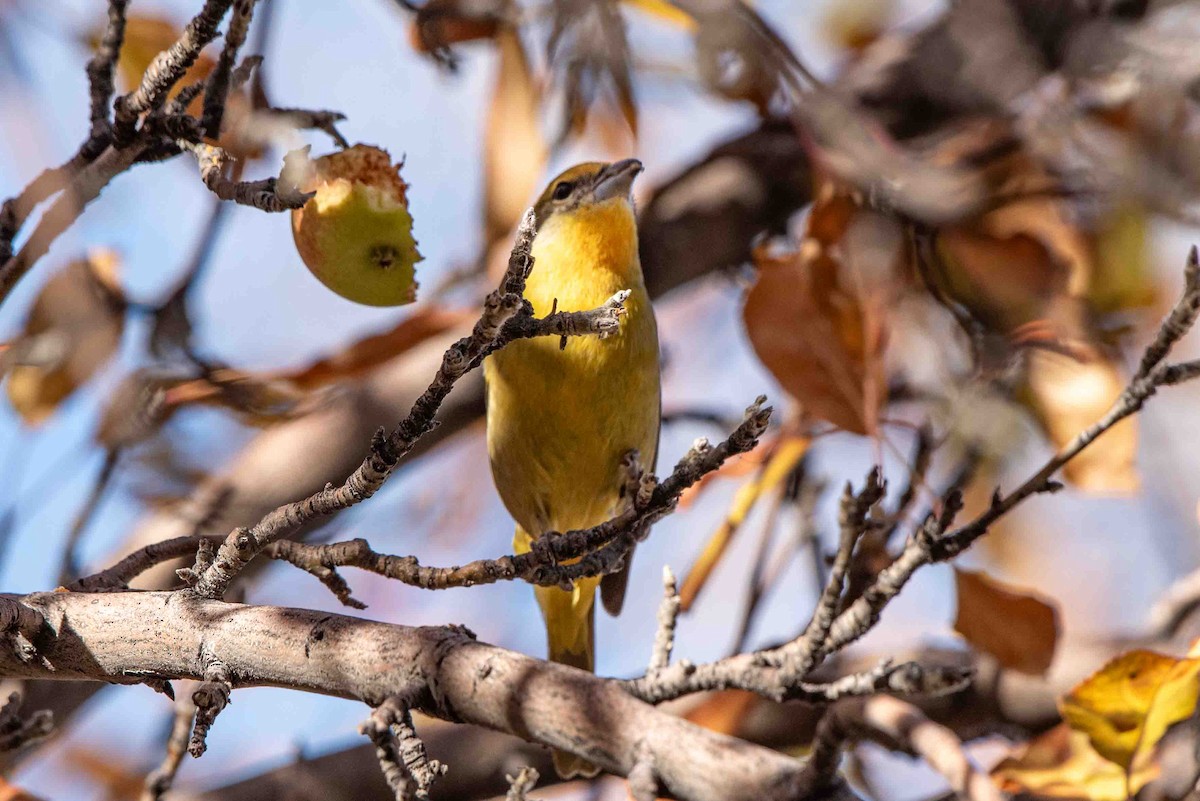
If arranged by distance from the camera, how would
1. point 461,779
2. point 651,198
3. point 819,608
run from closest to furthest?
point 819,608, point 461,779, point 651,198

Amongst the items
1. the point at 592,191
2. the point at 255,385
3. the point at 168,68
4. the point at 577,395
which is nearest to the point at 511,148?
the point at 592,191

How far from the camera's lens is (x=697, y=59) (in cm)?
311

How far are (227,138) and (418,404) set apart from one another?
3.02 ft

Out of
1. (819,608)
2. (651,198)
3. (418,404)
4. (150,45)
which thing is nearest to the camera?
(418,404)

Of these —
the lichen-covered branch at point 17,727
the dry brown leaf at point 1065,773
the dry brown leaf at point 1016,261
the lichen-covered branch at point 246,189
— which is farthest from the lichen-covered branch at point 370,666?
the dry brown leaf at point 1016,261

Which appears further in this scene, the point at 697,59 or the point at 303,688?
the point at 697,59

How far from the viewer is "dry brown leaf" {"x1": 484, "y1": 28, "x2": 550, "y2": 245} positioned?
9.16ft

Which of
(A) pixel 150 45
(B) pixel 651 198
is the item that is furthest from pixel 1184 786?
(A) pixel 150 45

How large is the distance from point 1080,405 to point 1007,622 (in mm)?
605

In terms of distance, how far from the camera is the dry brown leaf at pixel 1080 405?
2.41m

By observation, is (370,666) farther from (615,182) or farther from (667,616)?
(615,182)

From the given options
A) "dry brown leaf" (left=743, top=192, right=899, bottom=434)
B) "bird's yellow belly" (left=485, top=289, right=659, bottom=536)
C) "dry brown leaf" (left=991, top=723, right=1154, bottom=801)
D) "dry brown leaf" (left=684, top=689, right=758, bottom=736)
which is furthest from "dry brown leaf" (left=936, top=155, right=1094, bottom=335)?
"dry brown leaf" (left=684, top=689, right=758, bottom=736)

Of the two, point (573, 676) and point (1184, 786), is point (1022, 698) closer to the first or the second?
point (1184, 786)

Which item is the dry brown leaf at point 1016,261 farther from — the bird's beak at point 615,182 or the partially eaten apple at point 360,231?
the partially eaten apple at point 360,231
